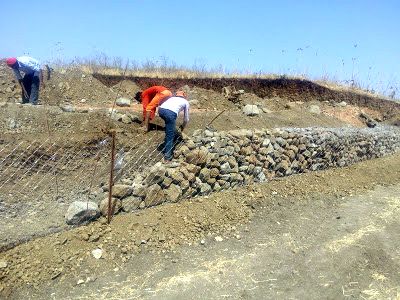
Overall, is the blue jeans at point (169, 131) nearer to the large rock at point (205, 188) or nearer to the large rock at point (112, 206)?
the large rock at point (205, 188)

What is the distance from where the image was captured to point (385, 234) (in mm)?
6250

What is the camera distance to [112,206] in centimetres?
539

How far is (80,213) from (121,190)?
687mm

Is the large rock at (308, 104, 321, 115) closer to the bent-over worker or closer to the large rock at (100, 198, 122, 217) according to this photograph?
the bent-over worker

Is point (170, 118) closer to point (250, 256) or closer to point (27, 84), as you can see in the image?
point (250, 256)

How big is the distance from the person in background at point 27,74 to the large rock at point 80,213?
19.0 ft

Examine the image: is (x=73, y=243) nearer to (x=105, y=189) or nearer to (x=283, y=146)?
(x=105, y=189)

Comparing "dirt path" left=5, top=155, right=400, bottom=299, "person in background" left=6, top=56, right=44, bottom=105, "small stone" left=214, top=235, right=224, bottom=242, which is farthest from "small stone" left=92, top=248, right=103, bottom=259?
"person in background" left=6, top=56, right=44, bottom=105

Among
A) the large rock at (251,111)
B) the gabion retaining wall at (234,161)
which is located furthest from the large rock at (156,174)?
the large rock at (251,111)

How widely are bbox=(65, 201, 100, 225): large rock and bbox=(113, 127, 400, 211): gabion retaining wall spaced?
0.45 m

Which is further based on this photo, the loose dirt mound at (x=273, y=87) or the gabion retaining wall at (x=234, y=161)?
the loose dirt mound at (x=273, y=87)

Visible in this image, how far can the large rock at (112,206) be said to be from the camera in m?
5.35

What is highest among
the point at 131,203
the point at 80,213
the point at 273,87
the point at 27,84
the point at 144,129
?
the point at 144,129

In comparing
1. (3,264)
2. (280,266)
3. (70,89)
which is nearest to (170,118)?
(280,266)
